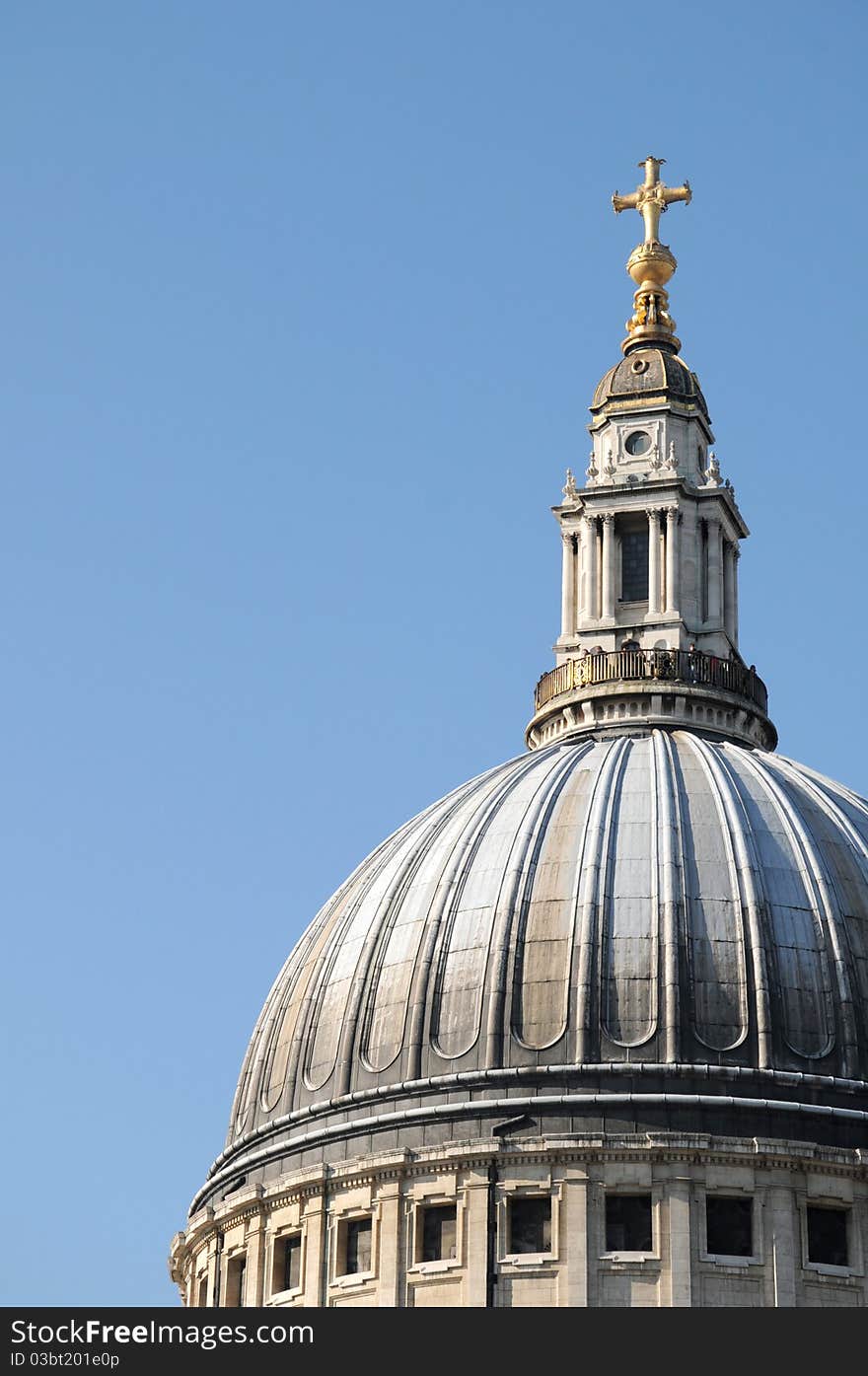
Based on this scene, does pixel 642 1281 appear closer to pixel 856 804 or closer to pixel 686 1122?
pixel 686 1122

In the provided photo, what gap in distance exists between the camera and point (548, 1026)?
9325 cm

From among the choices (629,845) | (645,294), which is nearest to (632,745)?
(629,845)

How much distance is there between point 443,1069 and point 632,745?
12.8 meters

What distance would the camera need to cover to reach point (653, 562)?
11044cm

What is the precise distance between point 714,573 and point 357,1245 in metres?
27.3

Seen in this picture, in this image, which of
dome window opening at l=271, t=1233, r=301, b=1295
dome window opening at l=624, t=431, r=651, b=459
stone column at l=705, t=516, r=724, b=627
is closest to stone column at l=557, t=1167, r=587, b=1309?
dome window opening at l=271, t=1233, r=301, b=1295

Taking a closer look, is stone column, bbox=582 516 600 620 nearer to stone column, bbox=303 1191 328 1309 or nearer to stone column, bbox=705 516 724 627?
stone column, bbox=705 516 724 627

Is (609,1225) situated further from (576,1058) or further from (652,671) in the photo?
(652,671)

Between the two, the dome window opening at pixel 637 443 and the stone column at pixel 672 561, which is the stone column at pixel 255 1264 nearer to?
the stone column at pixel 672 561

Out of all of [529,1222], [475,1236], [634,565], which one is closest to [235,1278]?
[475,1236]

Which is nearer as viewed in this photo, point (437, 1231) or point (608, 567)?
point (437, 1231)

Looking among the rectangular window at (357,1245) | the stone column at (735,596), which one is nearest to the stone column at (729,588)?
the stone column at (735,596)

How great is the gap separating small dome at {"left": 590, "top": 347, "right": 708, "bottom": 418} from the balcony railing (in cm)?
1024

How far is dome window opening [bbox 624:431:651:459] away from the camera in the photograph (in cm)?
11338
